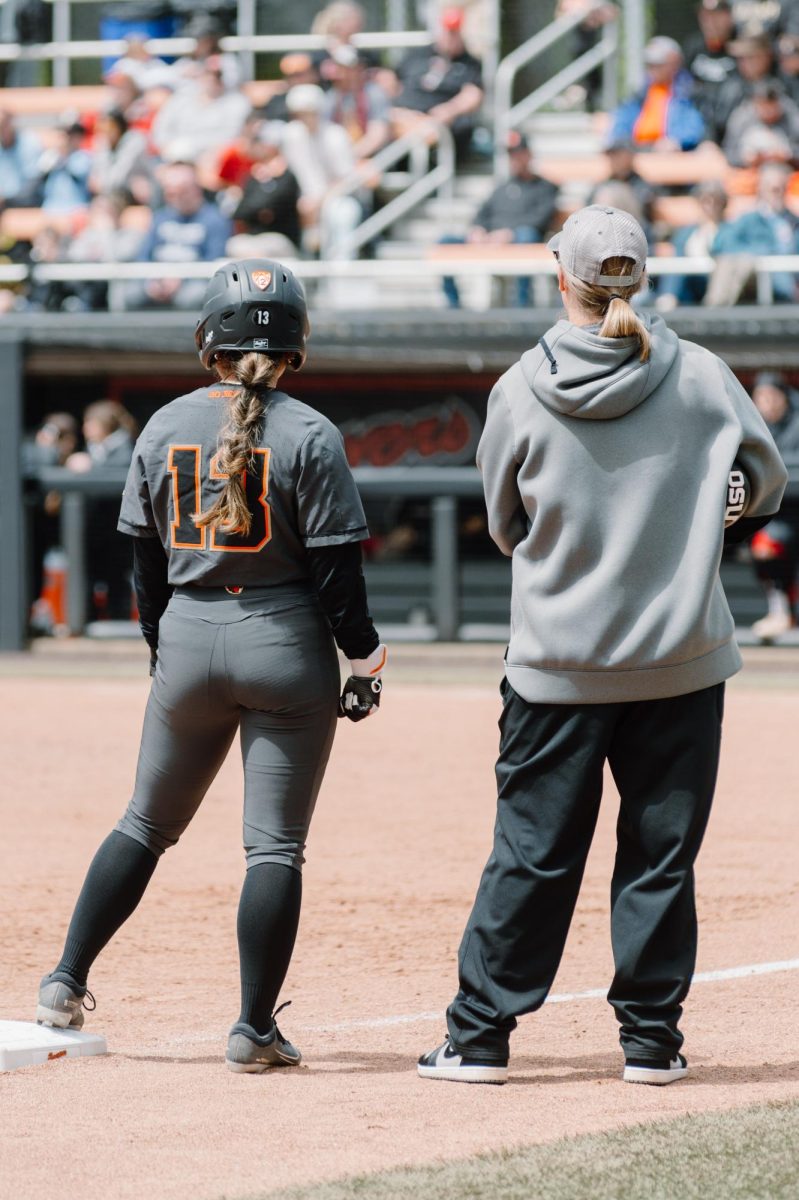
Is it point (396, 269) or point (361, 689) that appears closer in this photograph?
point (361, 689)

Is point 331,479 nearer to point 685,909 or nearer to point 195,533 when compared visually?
point 195,533

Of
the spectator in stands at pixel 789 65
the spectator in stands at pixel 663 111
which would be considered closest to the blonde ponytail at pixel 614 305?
the spectator in stands at pixel 789 65

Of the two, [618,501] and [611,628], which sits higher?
[618,501]

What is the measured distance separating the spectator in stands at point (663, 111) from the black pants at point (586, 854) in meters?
12.1

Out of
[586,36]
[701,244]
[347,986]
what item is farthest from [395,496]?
[347,986]

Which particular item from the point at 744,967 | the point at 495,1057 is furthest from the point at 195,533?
the point at 744,967

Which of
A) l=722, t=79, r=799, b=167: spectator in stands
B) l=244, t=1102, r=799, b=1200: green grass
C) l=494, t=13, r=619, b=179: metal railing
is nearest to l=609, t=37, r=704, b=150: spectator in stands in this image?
l=722, t=79, r=799, b=167: spectator in stands

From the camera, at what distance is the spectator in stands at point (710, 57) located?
15.2m

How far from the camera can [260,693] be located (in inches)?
154

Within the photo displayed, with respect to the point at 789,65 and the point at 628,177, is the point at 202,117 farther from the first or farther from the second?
the point at 789,65

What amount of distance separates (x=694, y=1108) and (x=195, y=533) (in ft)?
5.23

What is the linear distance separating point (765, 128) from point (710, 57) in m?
1.27

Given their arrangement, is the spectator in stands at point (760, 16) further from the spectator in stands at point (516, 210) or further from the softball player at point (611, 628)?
the softball player at point (611, 628)

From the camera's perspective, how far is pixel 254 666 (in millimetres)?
3889
